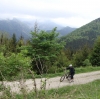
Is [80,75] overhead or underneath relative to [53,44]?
underneath

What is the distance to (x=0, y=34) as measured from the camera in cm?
6084

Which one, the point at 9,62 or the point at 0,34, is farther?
the point at 0,34

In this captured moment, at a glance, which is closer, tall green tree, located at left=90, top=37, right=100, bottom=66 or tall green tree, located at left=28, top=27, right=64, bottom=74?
tall green tree, located at left=28, top=27, right=64, bottom=74

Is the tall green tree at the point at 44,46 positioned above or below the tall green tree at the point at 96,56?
above

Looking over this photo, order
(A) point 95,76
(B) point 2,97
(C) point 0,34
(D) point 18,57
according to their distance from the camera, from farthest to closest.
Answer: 1. (C) point 0,34
2. (A) point 95,76
3. (D) point 18,57
4. (B) point 2,97

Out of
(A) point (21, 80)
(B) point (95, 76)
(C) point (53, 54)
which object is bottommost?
(B) point (95, 76)

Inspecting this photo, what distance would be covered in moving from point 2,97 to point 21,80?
0.45 m

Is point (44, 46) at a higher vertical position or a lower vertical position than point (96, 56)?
higher

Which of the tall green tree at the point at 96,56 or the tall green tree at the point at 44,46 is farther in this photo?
the tall green tree at the point at 96,56

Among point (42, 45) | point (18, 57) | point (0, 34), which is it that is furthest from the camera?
point (0, 34)

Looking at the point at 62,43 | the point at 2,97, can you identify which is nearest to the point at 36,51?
the point at 62,43

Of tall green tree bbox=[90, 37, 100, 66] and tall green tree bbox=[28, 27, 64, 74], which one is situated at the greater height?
tall green tree bbox=[28, 27, 64, 74]

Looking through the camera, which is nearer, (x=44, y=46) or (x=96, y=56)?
(x=44, y=46)

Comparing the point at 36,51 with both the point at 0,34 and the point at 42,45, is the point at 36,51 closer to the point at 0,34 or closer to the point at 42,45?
the point at 42,45
